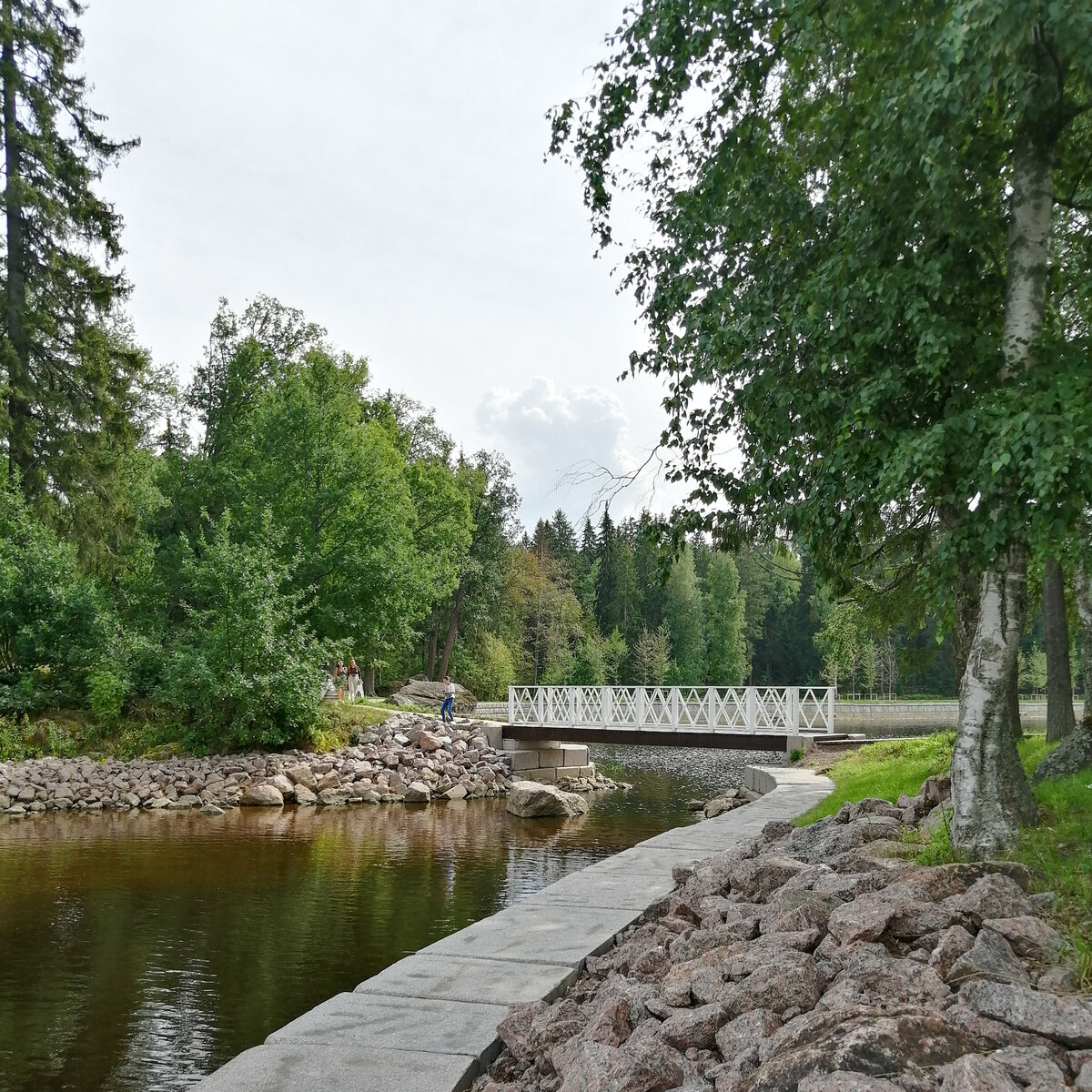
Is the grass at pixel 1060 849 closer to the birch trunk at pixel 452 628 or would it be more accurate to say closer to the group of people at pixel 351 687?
the group of people at pixel 351 687

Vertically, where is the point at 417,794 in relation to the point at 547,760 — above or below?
below

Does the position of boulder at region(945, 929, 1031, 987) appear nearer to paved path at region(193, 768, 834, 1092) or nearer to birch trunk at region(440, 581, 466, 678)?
paved path at region(193, 768, 834, 1092)

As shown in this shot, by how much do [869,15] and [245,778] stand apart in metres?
16.6

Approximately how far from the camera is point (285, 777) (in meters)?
18.9

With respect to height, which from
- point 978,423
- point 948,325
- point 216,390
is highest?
point 216,390

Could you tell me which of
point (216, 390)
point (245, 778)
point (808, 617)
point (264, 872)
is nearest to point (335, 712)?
point (245, 778)

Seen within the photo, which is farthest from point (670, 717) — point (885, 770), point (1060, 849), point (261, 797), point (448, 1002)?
point (448, 1002)

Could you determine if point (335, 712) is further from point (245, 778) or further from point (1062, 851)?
point (1062, 851)

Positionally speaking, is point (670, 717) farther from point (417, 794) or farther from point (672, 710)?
point (417, 794)

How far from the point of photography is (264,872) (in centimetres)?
1165

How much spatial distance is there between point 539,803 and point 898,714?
3712 cm

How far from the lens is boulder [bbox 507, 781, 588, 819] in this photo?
17.6 meters

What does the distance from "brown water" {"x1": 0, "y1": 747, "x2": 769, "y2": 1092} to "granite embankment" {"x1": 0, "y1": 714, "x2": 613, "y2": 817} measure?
910 millimetres

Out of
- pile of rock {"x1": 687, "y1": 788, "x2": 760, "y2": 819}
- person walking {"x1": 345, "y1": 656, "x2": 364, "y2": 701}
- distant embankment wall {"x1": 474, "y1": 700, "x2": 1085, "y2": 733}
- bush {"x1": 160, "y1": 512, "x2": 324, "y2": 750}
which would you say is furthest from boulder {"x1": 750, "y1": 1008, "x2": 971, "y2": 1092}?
distant embankment wall {"x1": 474, "y1": 700, "x2": 1085, "y2": 733}
